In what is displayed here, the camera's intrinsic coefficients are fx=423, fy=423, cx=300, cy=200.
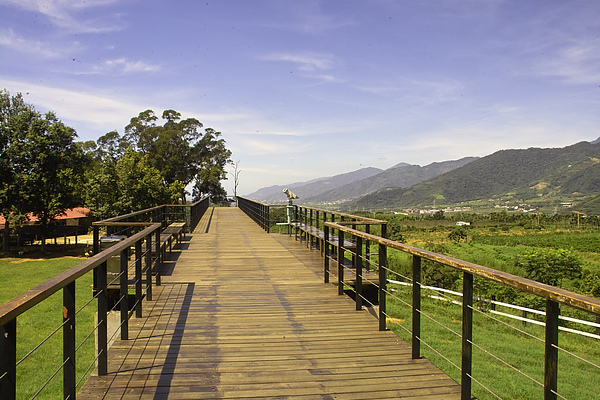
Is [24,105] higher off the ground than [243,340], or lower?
higher

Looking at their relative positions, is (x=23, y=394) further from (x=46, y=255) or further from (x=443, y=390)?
(x=46, y=255)

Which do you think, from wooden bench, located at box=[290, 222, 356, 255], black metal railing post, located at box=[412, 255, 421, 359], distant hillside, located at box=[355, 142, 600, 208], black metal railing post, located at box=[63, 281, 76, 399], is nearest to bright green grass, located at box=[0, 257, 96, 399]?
black metal railing post, located at box=[63, 281, 76, 399]

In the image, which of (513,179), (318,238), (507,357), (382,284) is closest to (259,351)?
(382,284)

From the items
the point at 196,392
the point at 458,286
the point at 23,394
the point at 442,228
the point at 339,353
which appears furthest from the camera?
the point at 442,228

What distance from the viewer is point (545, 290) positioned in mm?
1800

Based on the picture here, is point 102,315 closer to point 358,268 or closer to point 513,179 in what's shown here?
point 358,268

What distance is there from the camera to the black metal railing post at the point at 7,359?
56.6 inches

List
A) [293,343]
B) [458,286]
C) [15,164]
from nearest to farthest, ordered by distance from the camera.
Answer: [293,343] < [458,286] < [15,164]

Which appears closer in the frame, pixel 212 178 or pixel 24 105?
pixel 24 105

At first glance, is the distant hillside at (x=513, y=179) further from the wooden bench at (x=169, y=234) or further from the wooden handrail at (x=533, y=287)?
the wooden handrail at (x=533, y=287)

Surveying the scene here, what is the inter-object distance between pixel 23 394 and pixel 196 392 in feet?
26.4

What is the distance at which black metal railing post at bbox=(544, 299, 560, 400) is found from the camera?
1.75 metres

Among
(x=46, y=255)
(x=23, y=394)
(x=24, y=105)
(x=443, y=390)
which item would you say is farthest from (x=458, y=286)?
(x=24, y=105)

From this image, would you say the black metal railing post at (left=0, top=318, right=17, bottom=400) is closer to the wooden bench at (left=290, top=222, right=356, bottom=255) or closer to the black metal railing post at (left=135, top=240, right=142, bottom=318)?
the black metal railing post at (left=135, top=240, right=142, bottom=318)
